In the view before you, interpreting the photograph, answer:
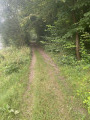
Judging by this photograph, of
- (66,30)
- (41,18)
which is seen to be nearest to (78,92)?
(66,30)

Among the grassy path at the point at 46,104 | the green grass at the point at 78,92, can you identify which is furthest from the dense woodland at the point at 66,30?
the grassy path at the point at 46,104

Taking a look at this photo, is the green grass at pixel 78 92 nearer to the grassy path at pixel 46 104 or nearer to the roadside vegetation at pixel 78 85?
the roadside vegetation at pixel 78 85

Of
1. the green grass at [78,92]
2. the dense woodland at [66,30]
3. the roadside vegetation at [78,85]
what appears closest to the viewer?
the green grass at [78,92]

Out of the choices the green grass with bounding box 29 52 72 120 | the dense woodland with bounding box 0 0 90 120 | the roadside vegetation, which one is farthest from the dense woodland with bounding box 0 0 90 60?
the green grass with bounding box 29 52 72 120

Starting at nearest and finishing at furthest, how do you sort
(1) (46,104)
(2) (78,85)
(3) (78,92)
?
(1) (46,104) → (3) (78,92) → (2) (78,85)

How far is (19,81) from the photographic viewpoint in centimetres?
399

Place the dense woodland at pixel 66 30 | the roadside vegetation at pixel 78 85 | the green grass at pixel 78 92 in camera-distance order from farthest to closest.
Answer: the dense woodland at pixel 66 30
the roadside vegetation at pixel 78 85
the green grass at pixel 78 92

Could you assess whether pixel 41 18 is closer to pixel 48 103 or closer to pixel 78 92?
pixel 78 92

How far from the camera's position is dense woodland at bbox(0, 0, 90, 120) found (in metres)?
3.66

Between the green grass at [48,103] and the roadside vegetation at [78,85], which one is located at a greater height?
the roadside vegetation at [78,85]

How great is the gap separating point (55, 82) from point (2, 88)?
2.45 meters

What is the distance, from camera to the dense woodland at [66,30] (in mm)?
3658

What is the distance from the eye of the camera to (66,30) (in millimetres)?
5301

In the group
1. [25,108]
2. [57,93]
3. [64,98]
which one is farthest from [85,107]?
[25,108]
